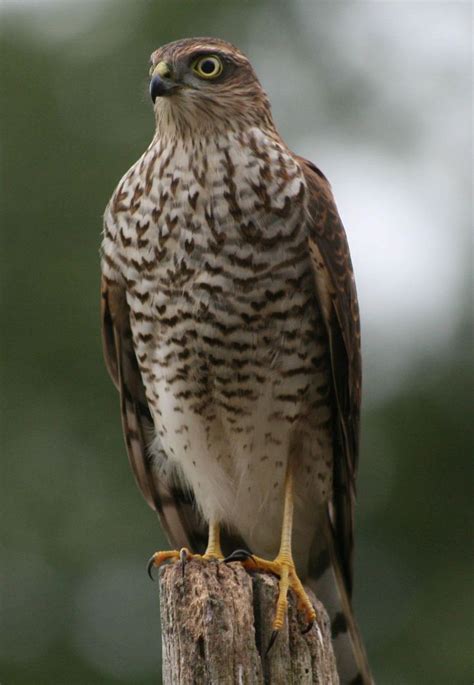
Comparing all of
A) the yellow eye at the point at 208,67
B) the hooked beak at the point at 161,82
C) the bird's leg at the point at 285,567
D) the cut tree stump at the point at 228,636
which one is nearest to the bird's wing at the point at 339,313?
the bird's leg at the point at 285,567

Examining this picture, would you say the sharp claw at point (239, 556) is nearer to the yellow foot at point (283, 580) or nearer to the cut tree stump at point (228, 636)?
the yellow foot at point (283, 580)

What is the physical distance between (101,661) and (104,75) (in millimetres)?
4695

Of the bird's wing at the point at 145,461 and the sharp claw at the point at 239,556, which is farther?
the bird's wing at the point at 145,461

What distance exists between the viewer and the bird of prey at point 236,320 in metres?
4.52

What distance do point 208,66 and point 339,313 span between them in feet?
3.34

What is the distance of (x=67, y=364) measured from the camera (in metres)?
9.90

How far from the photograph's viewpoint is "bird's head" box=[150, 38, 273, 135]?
466cm

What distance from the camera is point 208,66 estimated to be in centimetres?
480

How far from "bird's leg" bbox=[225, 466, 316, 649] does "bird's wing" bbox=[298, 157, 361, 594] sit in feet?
0.78

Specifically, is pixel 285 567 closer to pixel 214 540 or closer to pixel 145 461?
pixel 214 540

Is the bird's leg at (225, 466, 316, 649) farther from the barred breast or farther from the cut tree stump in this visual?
the barred breast

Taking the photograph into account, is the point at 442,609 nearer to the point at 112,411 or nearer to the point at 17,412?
the point at 112,411

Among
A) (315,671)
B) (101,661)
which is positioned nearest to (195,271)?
(315,671)

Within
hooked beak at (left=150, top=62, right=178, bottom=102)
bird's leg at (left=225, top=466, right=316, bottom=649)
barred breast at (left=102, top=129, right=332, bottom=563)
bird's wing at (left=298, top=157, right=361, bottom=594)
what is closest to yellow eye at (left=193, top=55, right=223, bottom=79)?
hooked beak at (left=150, top=62, right=178, bottom=102)
